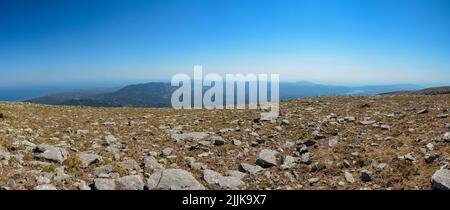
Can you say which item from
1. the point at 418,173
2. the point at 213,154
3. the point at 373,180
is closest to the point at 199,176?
the point at 213,154

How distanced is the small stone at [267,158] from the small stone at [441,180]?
4.68m

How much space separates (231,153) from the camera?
12023 millimetres

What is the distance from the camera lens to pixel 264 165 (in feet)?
35.3

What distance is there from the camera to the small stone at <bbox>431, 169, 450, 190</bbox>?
750cm

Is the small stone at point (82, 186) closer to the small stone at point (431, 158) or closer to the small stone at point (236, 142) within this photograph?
the small stone at point (236, 142)

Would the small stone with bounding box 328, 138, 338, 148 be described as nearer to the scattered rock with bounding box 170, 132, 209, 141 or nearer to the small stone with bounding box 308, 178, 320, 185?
the small stone with bounding box 308, 178, 320, 185

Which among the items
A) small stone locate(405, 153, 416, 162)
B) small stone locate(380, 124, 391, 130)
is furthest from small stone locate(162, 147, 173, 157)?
small stone locate(380, 124, 391, 130)

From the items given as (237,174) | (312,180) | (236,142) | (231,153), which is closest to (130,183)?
(237,174)

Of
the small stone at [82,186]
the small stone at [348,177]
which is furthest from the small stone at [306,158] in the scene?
the small stone at [82,186]

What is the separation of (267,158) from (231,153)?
155cm

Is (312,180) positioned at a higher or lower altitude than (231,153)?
lower

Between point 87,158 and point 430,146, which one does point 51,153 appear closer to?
point 87,158

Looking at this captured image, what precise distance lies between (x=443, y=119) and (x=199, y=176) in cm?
1193
